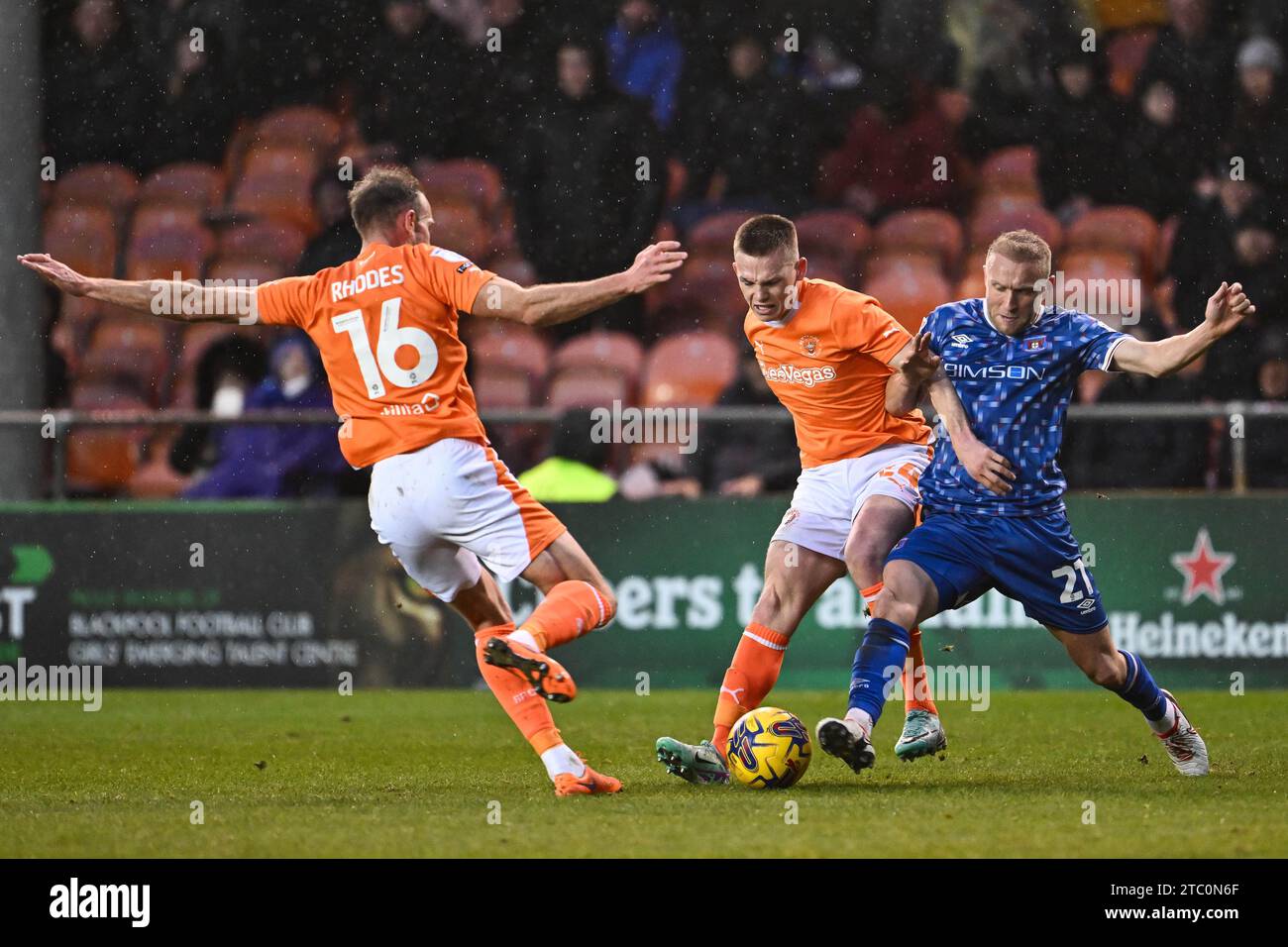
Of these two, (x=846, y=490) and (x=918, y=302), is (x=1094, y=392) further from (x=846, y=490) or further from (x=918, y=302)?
(x=846, y=490)

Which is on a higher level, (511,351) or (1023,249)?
(511,351)

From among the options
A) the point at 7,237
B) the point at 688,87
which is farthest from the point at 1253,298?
the point at 7,237

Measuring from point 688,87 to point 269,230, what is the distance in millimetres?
3285

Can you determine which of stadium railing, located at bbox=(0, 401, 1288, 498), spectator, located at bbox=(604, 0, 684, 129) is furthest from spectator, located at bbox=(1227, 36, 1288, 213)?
spectator, located at bbox=(604, 0, 684, 129)

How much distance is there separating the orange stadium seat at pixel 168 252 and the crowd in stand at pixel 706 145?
116mm

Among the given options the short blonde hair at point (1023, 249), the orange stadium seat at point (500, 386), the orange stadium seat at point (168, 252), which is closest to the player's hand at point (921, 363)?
the short blonde hair at point (1023, 249)

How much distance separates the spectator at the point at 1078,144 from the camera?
13094mm

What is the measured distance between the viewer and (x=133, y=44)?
1472 centimetres

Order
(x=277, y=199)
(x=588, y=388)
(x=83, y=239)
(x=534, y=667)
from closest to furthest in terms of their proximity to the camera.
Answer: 1. (x=534, y=667)
2. (x=588, y=388)
3. (x=277, y=199)
4. (x=83, y=239)

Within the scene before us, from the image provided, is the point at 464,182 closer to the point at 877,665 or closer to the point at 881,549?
the point at 881,549

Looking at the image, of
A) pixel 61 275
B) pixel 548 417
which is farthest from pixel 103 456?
pixel 61 275

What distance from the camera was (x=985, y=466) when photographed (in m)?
6.20

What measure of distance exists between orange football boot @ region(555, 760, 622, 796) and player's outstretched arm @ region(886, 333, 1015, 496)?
5.25ft

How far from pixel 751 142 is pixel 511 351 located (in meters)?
2.26
